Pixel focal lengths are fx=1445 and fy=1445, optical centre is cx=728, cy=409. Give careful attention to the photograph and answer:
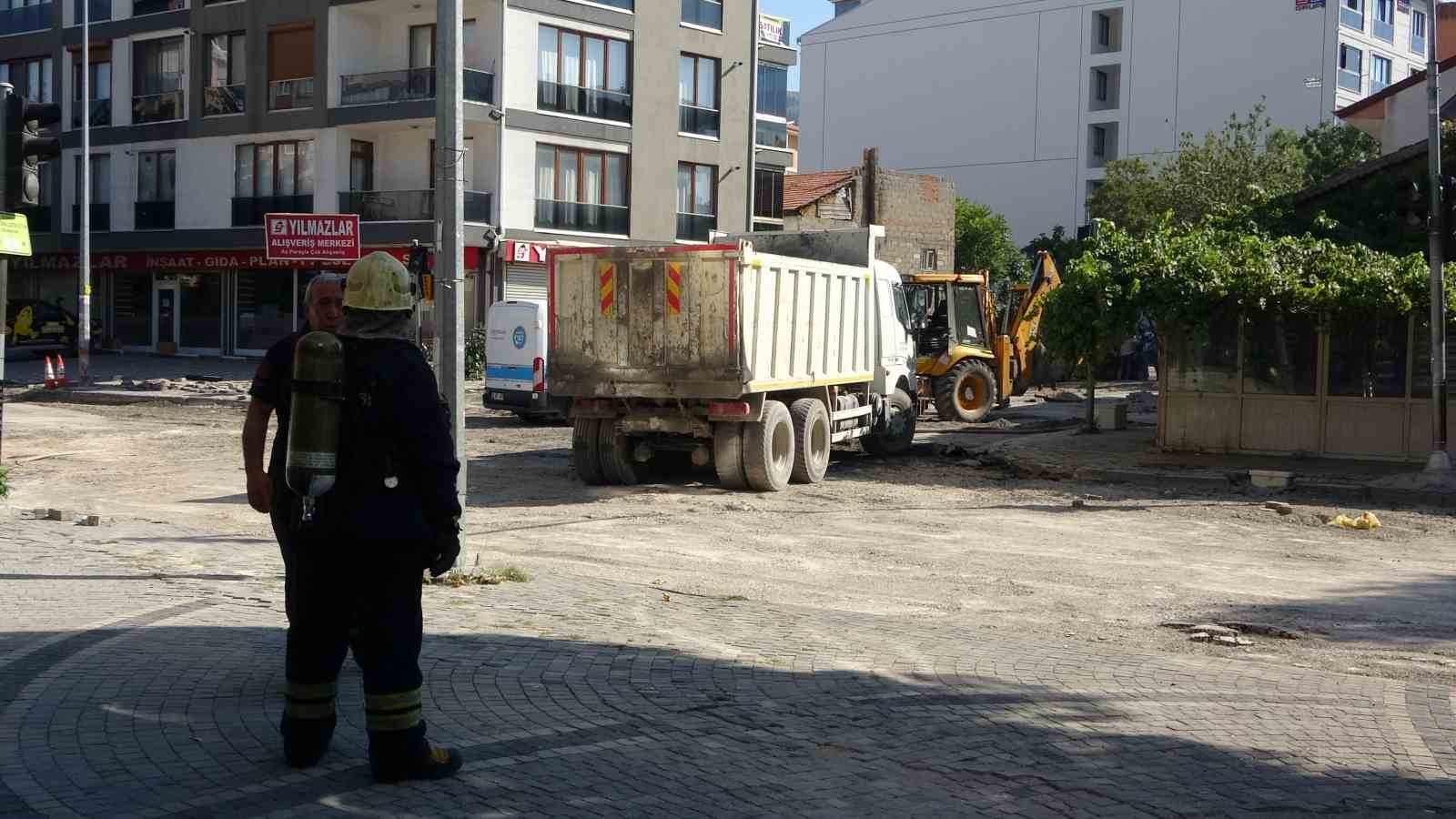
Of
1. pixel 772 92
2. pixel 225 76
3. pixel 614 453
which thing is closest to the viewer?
pixel 614 453

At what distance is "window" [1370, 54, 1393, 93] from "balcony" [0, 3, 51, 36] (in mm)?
50974

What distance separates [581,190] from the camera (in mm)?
38500

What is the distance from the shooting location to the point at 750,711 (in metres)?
6.28

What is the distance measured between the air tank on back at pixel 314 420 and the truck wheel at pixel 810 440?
12.0 metres

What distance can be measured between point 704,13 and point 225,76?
44.6 feet

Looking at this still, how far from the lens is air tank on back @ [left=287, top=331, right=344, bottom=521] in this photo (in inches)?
190

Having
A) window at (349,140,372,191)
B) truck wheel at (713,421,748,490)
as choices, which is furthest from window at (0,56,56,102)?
truck wheel at (713,421,748,490)

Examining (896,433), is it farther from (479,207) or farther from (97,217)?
(97,217)

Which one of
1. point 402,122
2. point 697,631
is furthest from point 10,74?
point 697,631

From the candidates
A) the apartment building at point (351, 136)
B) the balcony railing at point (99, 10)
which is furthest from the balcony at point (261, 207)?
the balcony railing at point (99, 10)

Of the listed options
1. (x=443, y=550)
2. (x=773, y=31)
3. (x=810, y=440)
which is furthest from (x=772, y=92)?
(x=443, y=550)

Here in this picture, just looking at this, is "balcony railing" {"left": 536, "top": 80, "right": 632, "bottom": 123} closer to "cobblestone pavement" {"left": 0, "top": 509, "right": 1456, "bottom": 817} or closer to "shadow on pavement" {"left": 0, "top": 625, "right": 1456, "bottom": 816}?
"cobblestone pavement" {"left": 0, "top": 509, "right": 1456, "bottom": 817}

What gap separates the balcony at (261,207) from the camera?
3866 cm

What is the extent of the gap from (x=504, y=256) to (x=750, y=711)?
102 ft
